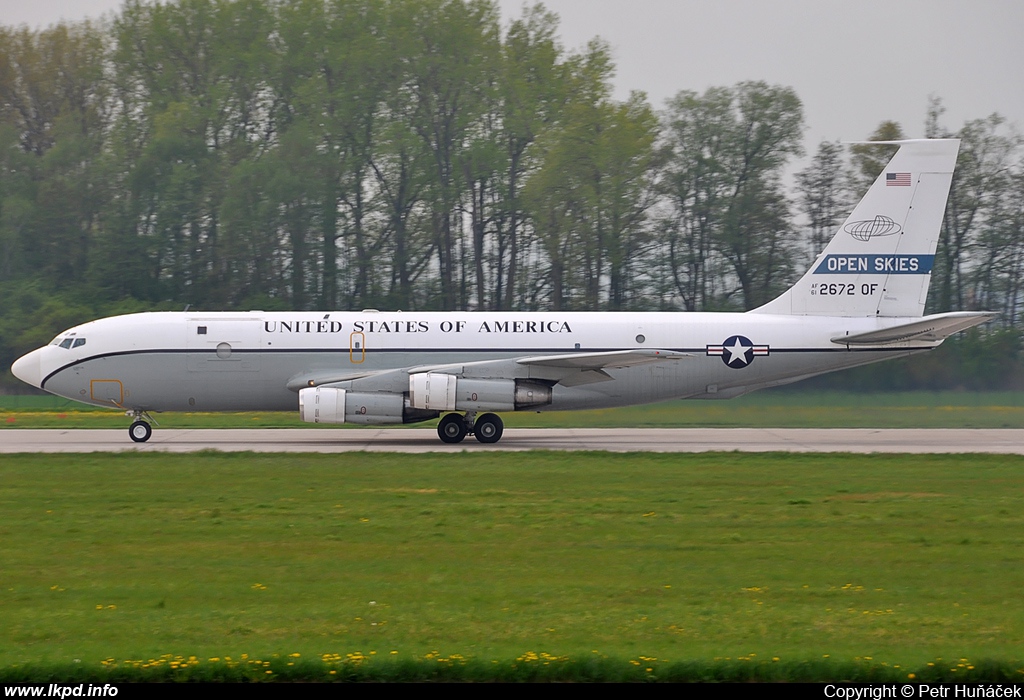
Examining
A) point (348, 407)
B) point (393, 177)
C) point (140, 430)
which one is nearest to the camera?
point (348, 407)

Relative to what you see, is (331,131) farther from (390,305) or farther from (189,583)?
(189,583)

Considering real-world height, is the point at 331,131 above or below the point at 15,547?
above

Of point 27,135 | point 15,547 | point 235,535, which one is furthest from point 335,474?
point 27,135

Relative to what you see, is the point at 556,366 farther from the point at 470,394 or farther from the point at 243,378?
the point at 243,378

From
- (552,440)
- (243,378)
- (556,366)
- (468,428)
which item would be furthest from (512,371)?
(243,378)

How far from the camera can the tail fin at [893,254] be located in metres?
28.4

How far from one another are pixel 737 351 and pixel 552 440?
5156 millimetres

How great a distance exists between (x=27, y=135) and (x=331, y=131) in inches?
710

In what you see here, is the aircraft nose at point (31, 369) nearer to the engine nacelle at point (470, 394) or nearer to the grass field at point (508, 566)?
the grass field at point (508, 566)

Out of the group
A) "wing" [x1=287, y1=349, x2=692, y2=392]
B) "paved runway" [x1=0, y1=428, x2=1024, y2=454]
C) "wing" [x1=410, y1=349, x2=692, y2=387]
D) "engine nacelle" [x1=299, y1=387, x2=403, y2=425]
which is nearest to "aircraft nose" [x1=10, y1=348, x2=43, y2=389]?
"paved runway" [x1=0, y1=428, x2=1024, y2=454]

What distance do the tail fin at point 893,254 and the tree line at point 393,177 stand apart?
23199mm

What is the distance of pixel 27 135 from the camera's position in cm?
6212

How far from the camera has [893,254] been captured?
93.8 feet

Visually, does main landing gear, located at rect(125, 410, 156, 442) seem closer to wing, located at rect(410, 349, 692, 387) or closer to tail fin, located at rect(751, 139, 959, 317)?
Answer: wing, located at rect(410, 349, 692, 387)
